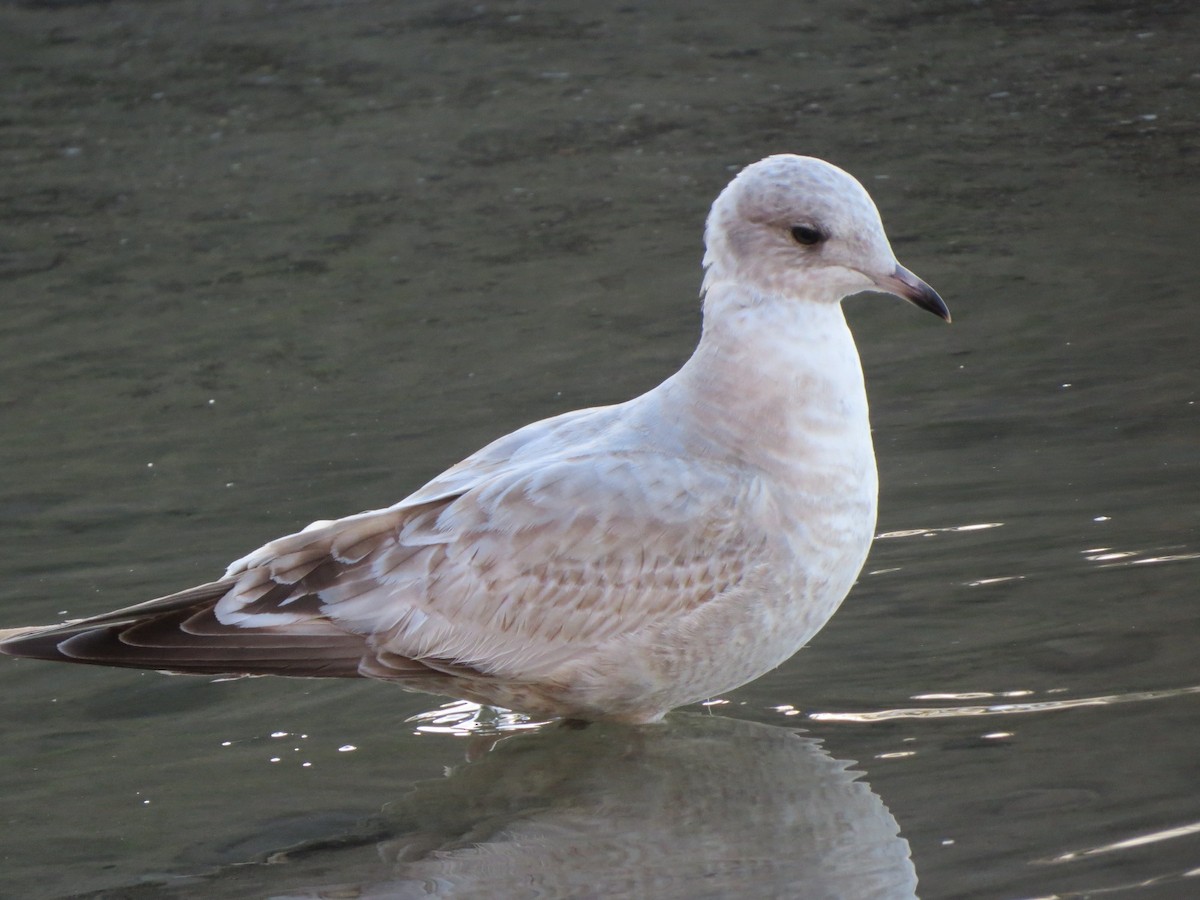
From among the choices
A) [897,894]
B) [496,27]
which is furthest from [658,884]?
[496,27]

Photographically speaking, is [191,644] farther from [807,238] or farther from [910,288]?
[910,288]

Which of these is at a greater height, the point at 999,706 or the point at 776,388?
the point at 776,388

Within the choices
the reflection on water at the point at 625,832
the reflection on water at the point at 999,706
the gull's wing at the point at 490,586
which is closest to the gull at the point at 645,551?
the gull's wing at the point at 490,586

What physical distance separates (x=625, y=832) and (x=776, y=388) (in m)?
Answer: 1.04

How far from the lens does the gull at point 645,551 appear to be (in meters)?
4.10

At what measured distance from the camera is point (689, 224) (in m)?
8.62

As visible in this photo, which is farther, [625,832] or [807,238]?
[807,238]

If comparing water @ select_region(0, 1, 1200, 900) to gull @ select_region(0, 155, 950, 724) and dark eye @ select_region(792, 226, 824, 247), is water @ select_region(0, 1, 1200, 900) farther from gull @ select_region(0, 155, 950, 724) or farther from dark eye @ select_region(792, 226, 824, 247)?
dark eye @ select_region(792, 226, 824, 247)

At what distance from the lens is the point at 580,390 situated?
22.0ft

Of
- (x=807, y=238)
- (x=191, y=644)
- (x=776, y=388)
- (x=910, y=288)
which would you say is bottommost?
(x=191, y=644)

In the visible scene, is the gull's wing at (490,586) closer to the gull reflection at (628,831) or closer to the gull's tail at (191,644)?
the gull's tail at (191,644)

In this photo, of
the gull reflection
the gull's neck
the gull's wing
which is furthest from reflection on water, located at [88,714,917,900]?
the gull's neck

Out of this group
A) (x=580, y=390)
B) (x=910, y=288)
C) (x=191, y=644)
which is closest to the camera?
(x=191, y=644)

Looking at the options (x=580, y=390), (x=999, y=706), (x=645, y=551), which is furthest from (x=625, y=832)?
(x=580, y=390)
